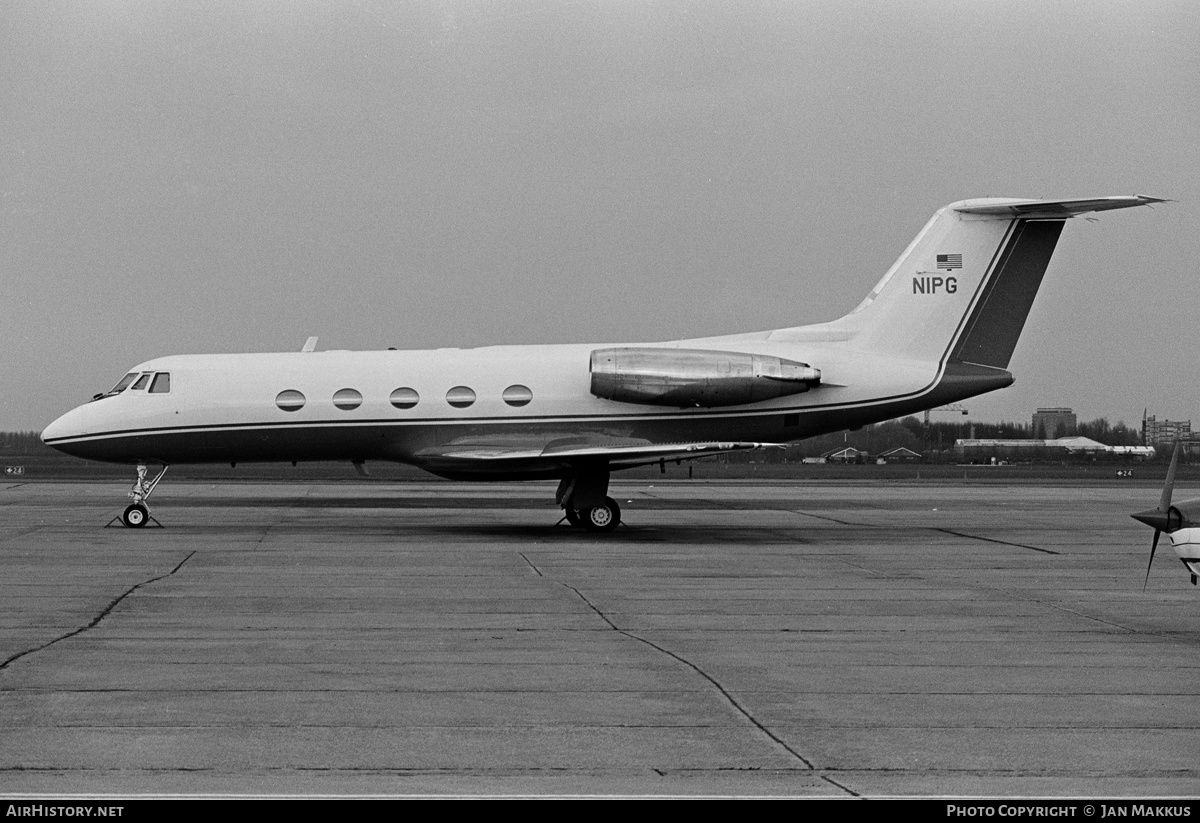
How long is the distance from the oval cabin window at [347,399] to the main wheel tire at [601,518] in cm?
470

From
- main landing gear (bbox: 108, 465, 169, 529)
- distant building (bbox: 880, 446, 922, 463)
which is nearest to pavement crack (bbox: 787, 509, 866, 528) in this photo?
main landing gear (bbox: 108, 465, 169, 529)

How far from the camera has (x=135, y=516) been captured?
2392 centimetres

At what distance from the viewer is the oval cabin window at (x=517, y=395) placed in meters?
24.3

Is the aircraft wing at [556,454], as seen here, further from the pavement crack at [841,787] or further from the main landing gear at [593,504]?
the pavement crack at [841,787]

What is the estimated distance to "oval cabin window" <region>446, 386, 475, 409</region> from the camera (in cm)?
2442

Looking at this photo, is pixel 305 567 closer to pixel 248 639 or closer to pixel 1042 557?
pixel 248 639

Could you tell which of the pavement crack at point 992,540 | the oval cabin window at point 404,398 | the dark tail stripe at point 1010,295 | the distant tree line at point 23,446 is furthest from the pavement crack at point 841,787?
the distant tree line at point 23,446

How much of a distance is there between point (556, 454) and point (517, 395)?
88.7 inches

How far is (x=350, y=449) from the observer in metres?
24.8

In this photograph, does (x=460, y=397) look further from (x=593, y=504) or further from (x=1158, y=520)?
(x=1158, y=520)

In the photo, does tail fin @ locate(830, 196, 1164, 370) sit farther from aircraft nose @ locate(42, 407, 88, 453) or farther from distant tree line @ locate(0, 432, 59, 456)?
A: distant tree line @ locate(0, 432, 59, 456)

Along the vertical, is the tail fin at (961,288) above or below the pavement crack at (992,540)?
above

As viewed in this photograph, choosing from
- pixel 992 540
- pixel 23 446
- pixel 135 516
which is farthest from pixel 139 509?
pixel 23 446
